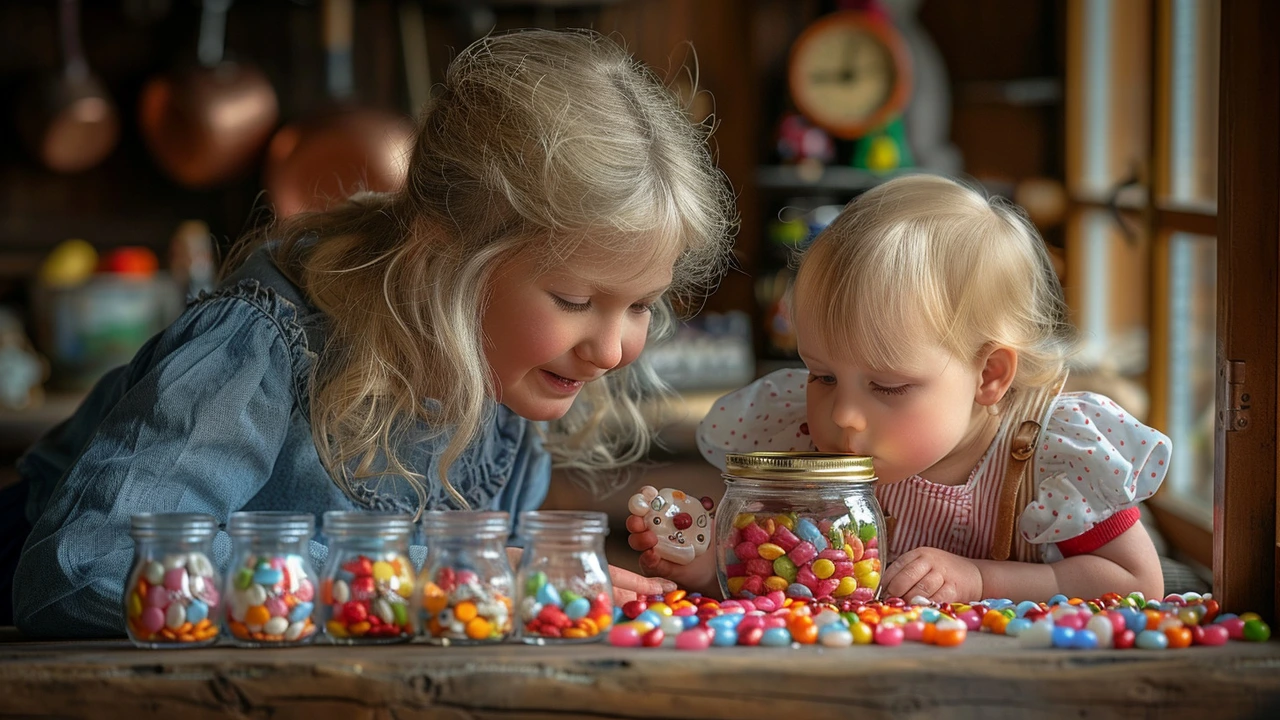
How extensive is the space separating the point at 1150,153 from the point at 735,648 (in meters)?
1.67

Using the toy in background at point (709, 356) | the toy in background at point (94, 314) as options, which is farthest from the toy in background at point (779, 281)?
the toy in background at point (94, 314)

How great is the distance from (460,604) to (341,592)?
79mm

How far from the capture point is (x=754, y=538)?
111 cm

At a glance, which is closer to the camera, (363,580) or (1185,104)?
(363,580)

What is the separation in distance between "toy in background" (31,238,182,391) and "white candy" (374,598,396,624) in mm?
2206

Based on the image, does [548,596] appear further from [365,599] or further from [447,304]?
[447,304]

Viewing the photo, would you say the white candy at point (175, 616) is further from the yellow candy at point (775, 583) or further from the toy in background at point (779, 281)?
the toy in background at point (779, 281)

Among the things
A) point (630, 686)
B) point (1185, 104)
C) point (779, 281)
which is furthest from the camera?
point (779, 281)

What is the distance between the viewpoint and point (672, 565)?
1.22 m

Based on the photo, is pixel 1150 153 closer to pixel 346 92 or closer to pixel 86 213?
pixel 346 92

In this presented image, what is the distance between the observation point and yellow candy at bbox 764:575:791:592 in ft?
3.62

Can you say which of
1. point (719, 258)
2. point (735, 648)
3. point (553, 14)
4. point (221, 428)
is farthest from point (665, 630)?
point (553, 14)

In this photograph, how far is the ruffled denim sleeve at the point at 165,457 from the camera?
1.04 metres

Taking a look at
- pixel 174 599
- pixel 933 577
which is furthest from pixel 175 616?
pixel 933 577
